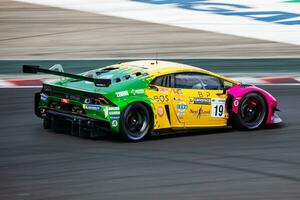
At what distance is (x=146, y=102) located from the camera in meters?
13.0

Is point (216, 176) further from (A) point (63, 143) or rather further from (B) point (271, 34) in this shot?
(B) point (271, 34)

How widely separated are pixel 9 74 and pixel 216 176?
9390mm

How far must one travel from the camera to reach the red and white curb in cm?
1827

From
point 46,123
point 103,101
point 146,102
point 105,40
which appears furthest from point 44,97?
point 105,40

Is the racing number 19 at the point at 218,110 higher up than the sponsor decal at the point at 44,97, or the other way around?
the sponsor decal at the point at 44,97

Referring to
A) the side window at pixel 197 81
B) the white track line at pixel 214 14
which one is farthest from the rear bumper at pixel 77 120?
the white track line at pixel 214 14

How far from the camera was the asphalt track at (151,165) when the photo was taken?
10141mm

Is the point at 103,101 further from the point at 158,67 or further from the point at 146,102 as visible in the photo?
the point at 158,67

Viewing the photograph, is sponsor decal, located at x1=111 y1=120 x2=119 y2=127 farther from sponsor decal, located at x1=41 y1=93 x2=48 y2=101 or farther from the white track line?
the white track line

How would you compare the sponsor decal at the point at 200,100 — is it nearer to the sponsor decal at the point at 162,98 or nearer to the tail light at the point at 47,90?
the sponsor decal at the point at 162,98

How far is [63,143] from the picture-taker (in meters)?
12.8

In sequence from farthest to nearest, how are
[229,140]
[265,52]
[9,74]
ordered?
[265,52]
[9,74]
[229,140]

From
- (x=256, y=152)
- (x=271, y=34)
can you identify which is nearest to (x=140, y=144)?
(x=256, y=152)

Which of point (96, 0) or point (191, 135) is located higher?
point (96, 0)
